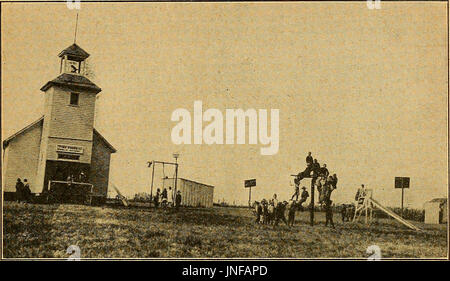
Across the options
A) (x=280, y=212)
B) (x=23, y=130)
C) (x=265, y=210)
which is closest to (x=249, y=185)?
(x=265, y=210)

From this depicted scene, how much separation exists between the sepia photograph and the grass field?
36 mm

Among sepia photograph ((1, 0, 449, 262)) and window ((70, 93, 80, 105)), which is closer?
sepia photograph ((1, 0, 449, 262))

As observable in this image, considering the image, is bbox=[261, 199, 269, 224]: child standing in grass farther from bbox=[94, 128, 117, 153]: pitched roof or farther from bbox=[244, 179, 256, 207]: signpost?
bbox=[94, 128, 117, 153]: pitched roof

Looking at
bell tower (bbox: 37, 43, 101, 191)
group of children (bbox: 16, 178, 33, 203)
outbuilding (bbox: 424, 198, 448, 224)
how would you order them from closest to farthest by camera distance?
group of children (bbox: 16, 178, 33, 203) → bell tower (bbox: 37, 43, 101, 191) → outbuilding (bbox: 424, 198, 448, 224)

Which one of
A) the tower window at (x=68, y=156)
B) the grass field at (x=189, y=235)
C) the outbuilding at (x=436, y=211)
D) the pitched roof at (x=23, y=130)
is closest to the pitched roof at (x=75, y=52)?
the pitched roof at (x=23, y=130)

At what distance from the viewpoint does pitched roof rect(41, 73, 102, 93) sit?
7.12 meters

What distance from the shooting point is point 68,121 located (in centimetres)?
713

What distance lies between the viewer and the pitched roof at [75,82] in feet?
23.4

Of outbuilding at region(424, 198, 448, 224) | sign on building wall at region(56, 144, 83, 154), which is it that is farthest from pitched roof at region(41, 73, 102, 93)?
outbuilding at region(424, 198, 448, 224)

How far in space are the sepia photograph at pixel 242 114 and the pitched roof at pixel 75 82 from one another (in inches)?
0.7

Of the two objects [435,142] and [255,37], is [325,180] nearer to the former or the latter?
[435,142]

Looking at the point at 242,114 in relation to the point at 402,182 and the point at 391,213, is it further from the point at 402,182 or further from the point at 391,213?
the point at 391,213
